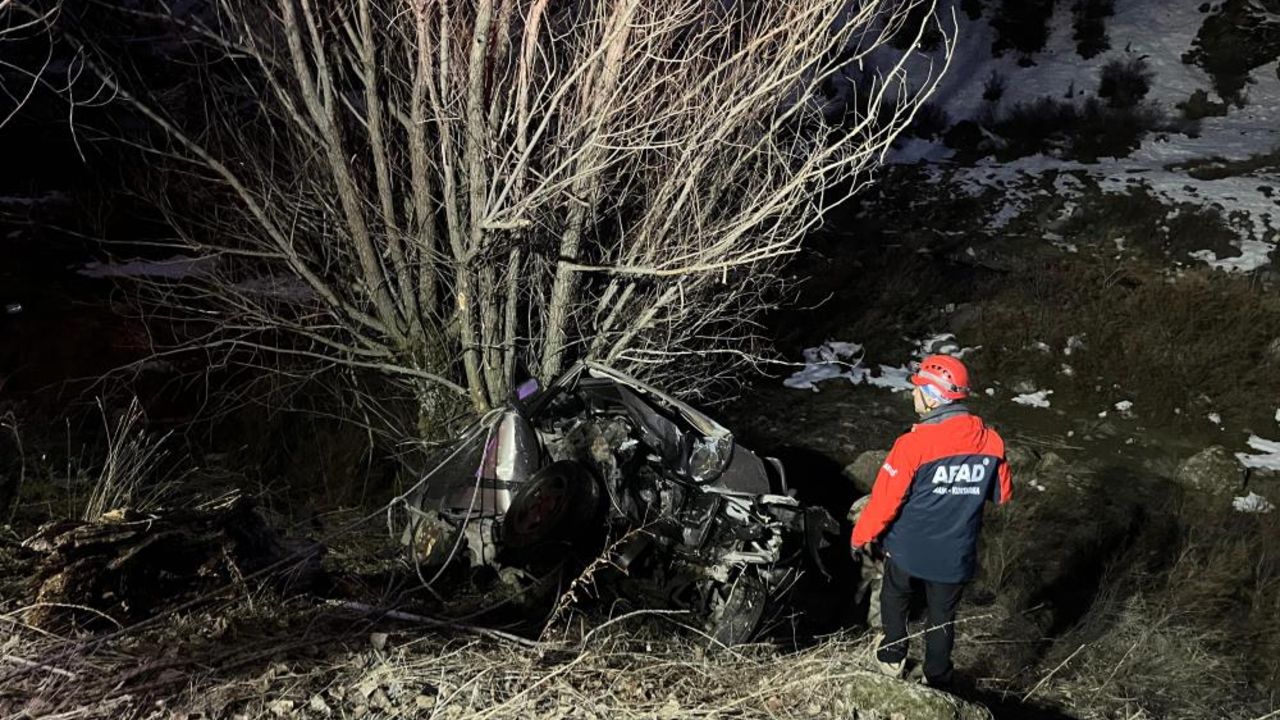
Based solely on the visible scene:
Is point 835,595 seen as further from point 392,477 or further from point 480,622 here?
point 392,477

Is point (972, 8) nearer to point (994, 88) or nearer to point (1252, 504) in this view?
point (994, 88)

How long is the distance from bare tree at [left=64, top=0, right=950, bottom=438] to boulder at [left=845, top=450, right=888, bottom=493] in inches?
95.1

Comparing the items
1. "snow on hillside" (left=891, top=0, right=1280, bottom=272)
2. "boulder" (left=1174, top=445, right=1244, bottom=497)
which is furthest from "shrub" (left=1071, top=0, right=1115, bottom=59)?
"boulder" (left=1174, top=445, right=1244, bottom=497)

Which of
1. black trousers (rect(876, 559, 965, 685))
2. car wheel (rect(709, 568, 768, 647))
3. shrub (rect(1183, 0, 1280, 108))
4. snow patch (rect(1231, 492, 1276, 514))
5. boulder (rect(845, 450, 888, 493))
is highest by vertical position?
shrub (rect(1183, 0, 1280, 108))

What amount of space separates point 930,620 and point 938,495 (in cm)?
67

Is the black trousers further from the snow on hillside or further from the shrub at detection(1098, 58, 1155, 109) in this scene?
the shrub at detection(1098, 58, 1155, 109)

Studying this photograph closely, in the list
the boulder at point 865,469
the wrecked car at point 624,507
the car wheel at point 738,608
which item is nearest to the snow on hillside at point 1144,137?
the boulder at point 865,469

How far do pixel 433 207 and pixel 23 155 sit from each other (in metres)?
9.57

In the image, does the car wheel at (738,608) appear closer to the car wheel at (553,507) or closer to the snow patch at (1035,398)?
the car wheel at (553,507)

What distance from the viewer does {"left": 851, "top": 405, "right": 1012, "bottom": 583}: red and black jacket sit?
3.58 meters

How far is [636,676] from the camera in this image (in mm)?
2959

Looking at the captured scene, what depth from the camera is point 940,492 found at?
3633mm

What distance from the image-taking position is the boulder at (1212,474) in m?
7.78

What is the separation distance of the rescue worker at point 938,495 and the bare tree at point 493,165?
4.94 ft
